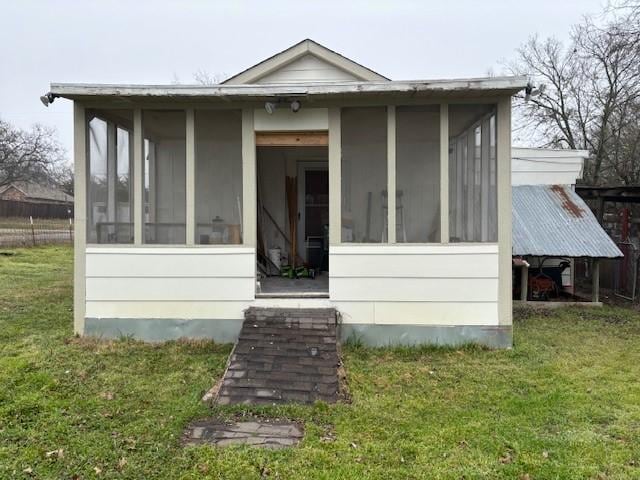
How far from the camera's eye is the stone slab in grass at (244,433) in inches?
122

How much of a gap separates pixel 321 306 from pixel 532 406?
2440 mm

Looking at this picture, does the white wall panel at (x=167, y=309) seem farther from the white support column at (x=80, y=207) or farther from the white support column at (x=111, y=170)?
the white support column at (x=111, y=170)

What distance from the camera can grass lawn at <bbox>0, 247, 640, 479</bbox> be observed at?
2.79 metres

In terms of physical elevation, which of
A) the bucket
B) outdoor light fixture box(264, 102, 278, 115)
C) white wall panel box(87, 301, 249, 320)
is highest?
outdoor light fixture box(264, 102, 278, 115)

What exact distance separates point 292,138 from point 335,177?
737 mm

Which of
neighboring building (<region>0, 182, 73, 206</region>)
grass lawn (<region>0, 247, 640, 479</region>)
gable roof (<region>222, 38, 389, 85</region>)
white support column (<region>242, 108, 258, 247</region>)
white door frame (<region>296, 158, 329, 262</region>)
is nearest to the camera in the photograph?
grass lawn (<region>0, 247, 640, 479</region>)

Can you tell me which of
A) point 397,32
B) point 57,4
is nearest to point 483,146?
point 57,4

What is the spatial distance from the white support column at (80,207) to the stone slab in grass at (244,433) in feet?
9.21

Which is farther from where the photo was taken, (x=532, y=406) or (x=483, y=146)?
(x=483, y=146)

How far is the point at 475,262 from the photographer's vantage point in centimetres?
514

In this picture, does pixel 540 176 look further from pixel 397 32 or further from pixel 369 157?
pixel 397 32

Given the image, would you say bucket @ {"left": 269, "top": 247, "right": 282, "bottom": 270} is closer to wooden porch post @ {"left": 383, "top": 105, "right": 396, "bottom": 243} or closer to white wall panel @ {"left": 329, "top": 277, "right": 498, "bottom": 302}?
white wall panel @ {"left": 329, "top": 277, "right": 498, "bottom": 302}

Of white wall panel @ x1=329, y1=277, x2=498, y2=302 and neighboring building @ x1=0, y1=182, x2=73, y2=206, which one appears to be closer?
white wall panel @ x1=329, y1=277, x2=498, y2=302

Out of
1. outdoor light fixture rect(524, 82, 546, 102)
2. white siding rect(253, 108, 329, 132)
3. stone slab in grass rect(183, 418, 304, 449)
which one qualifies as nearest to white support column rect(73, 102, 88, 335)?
white siding rect(253, 108, 329, 132)
